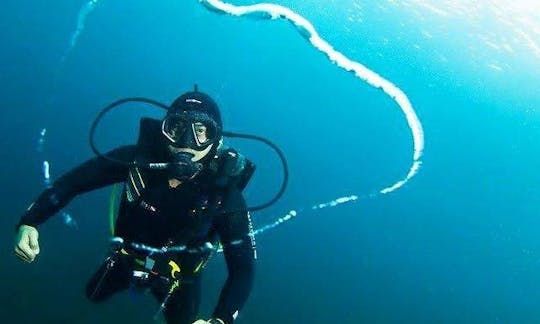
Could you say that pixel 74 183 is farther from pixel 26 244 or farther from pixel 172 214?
pixel 172 214

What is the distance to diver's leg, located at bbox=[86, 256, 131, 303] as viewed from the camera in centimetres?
363

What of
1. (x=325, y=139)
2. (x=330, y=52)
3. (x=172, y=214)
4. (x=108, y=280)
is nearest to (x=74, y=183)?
(x=172, y=214)

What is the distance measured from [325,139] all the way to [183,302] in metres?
38.4

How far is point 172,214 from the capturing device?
3.18 m

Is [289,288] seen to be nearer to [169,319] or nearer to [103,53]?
[169,319]

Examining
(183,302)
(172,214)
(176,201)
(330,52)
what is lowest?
(183,302)

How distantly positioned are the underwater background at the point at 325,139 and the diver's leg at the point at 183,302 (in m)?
0.27

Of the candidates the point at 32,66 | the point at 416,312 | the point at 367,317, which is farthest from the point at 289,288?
the point at 32,66

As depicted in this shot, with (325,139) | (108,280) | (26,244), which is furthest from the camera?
(325,139)

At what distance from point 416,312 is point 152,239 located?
23785 mm

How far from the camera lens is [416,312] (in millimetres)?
23953

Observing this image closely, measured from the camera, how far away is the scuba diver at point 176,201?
2.91 metres

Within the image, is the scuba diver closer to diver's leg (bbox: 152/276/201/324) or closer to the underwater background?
diver's leg (bbox: 152/276/201/324)

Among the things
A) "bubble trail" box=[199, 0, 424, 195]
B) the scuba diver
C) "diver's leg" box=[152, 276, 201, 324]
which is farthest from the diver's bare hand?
"bubble trail" box=[199, 0, 424, 195]
